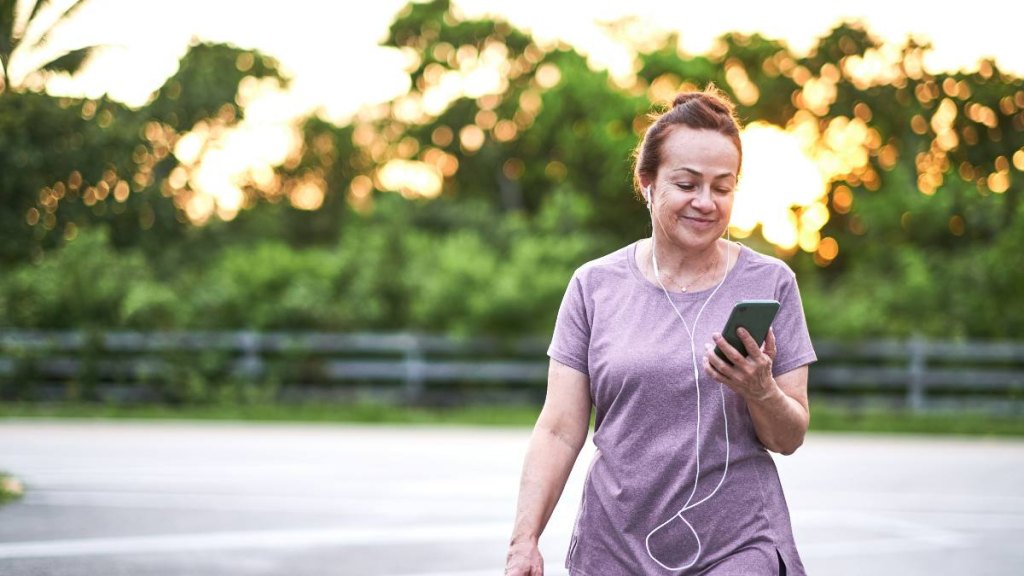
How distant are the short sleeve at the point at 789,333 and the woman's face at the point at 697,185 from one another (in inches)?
7.9

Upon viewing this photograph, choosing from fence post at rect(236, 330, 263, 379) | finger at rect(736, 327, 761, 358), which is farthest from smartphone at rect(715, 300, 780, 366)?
fence post at rect(236, 330, 263, 379)

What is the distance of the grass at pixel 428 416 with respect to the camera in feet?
67.6

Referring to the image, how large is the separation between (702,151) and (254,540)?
6815 millimetres

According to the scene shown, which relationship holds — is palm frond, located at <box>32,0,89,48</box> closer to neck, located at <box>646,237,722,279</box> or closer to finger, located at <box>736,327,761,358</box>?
neck, located at <box>646,237,722,279</box>

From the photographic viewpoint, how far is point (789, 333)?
10.5 feet

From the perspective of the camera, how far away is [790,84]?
3947cm

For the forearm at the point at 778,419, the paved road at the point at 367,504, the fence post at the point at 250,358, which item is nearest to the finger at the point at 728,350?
the forearm at the point at 778,419

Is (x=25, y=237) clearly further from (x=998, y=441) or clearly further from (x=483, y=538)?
(x=998, y=441)

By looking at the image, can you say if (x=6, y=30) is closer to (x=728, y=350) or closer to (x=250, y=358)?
(x=250, y=358)

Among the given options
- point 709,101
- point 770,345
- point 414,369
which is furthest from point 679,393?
point 414,369

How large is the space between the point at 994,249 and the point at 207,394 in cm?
1338

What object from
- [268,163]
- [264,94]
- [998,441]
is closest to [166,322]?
[998,441]

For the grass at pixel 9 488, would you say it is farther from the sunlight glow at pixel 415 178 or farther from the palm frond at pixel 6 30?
the sunlight glow at pixel 415 178

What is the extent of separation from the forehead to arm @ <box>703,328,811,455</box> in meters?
0.41
